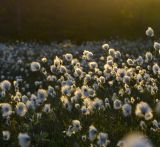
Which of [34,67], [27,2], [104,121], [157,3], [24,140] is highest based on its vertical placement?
[27,2]

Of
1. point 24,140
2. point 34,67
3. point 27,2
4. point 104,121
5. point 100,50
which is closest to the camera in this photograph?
point 24,140

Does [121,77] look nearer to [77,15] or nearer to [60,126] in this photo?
[60,126]

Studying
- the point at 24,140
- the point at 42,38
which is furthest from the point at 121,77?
the point at 42,38

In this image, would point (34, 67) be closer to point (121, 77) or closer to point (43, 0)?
point (121, 77)

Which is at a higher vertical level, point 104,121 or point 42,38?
point 42,38

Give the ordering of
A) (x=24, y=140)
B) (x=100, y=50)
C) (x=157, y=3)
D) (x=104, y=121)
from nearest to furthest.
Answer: (x=24, y=140) → (x=104, y=121) → (x=100, y=50) → (x=157, y=3)

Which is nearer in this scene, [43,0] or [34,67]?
[34,67]

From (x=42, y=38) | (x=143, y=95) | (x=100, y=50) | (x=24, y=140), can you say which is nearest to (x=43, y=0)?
(x=42, y=38)
